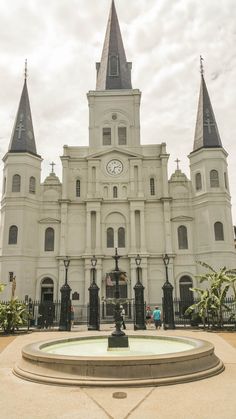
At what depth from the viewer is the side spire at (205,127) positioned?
3603 centimetres

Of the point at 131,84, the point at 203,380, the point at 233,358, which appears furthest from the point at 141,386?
the point at 131,84

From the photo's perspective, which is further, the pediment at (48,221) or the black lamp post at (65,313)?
Answer: the pediment at (48,221)

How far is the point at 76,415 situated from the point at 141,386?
2149mm

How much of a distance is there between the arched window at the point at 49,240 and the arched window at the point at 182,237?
12705 mm

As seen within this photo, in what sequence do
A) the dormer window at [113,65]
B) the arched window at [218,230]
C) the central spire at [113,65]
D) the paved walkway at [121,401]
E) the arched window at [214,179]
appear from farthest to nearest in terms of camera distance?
the dormer window at [113,65], the central spire at [113,65], the arched window at [214,179], the arched window at [218,230], the paved walkway at [121,401]

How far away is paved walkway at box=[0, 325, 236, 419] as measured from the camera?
6410 mm

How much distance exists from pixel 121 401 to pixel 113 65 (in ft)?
135

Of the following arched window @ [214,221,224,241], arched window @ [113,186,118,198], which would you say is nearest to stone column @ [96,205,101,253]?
arched window @ [113,186,118,198]

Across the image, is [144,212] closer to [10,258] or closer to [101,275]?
[101,275]

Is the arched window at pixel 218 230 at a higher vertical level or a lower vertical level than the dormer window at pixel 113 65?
lower

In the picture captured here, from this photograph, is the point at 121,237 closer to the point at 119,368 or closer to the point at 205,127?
the point at 205,127

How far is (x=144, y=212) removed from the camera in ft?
117

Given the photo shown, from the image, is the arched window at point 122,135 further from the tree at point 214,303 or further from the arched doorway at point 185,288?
the tree at point 214,303

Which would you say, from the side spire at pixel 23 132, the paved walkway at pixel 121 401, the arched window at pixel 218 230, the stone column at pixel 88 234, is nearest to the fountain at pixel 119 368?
the paved walkway at pixel 121 401
